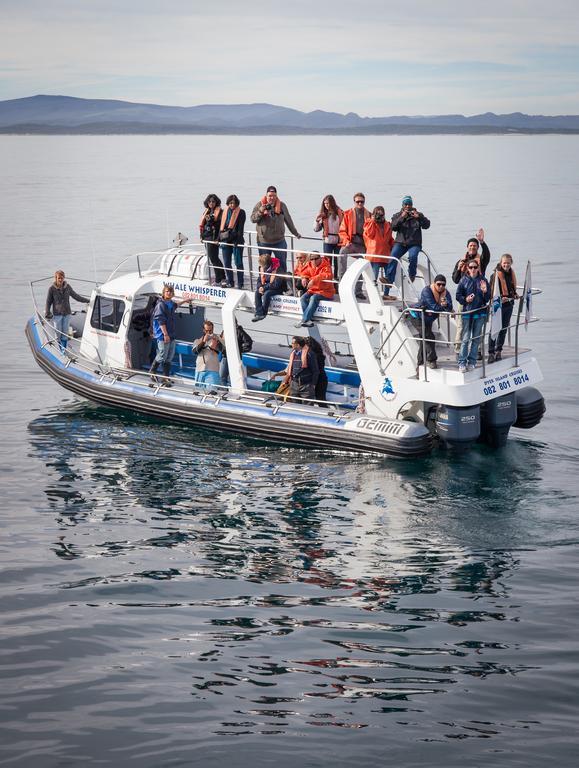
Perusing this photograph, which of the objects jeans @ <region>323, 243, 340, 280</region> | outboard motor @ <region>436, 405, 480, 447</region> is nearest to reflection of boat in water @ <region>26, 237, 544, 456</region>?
outboard motor @ <region>436, 405, 480, 447</region>

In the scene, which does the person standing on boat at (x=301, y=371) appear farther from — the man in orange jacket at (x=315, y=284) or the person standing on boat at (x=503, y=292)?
the person standing on boat at (x=503, y=292)

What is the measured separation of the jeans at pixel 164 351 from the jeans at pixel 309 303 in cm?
317

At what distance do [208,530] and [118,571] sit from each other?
1835 millimetres

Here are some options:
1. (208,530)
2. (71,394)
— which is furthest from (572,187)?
(208,530)

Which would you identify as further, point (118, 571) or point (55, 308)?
point (55, 308)

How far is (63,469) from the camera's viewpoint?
19094mm

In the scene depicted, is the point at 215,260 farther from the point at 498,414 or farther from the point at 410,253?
the point at 498,414

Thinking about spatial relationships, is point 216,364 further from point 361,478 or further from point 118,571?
point 118,571

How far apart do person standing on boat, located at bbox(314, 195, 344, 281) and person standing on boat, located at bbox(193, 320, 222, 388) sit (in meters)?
2.60

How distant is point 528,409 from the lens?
63.9 ft

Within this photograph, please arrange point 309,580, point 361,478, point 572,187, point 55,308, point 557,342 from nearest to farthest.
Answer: point 309,580
point 361,478
point 55,308
point 557,342
point 572,187

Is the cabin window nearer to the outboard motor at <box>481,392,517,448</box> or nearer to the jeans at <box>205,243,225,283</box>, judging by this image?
the jeans at <box>205,243,225,283</box>

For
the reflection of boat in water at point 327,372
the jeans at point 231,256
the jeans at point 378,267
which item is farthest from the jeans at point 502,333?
the jeans at point 231,256

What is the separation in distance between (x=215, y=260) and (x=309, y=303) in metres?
2.78
